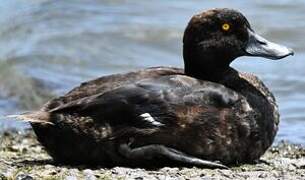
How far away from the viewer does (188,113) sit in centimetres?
710

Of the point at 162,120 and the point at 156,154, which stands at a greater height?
the point at 162,120

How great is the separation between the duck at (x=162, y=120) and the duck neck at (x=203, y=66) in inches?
0.6

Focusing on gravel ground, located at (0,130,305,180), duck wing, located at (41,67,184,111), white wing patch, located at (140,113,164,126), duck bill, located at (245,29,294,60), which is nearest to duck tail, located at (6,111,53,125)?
duck wing, located at (41,67,184,111)

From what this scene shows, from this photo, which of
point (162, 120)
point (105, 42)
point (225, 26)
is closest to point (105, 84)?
point (162, 120)

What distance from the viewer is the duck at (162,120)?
23.2 ft

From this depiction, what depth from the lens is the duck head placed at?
7.61m

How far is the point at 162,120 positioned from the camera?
705 centimetres

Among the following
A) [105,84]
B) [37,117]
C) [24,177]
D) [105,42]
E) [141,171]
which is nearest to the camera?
[24,177]

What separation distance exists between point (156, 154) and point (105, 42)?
26.5 ft

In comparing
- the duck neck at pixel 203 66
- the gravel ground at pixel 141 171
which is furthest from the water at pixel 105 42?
the duck neck at pixel 203 66

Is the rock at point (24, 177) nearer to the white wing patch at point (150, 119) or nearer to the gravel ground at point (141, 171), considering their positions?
the gravel ground at point (141, 171)

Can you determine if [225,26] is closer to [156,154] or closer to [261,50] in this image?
[261,50]

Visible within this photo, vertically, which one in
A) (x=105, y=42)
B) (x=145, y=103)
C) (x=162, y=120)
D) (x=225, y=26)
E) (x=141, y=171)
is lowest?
(x=105, y=42)

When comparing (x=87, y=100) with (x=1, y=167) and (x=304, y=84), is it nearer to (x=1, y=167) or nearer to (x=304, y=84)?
(x=1, y=167)
